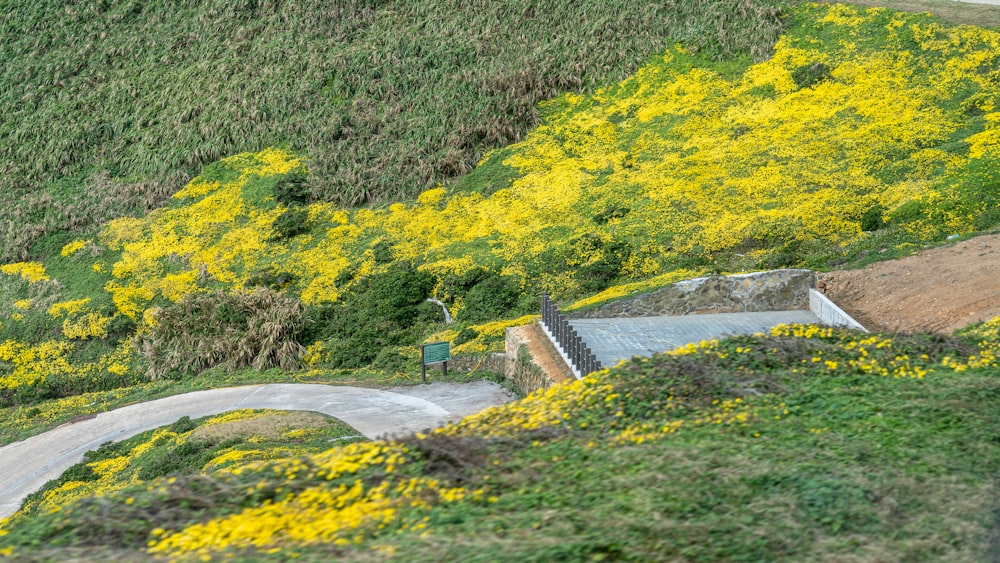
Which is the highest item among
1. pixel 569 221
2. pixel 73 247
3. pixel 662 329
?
pixel 73 247

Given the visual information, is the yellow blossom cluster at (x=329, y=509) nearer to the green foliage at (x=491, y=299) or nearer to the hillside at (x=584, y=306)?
the hillside at (x=584, y=306)

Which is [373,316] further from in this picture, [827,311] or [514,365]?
[827,311]

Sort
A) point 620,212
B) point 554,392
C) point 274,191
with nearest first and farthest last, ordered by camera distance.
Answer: point 554,392
point 620,212
point 274,191

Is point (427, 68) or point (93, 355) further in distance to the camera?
point (427, 68)

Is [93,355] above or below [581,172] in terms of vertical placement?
below

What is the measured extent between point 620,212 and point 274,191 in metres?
13.9

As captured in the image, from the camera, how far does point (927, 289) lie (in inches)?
705

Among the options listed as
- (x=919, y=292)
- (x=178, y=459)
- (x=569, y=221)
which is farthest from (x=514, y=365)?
(x=569, y=221)

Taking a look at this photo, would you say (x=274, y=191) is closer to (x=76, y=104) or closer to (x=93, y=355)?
(x=93, y=355)

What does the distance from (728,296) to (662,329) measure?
7.53ft

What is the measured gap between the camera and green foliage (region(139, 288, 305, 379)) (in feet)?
78.6

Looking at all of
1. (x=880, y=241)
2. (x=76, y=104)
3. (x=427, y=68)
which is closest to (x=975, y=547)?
(x=880, y=241)

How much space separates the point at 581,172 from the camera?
29.8 meters

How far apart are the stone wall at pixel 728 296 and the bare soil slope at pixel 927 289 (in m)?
0.76
